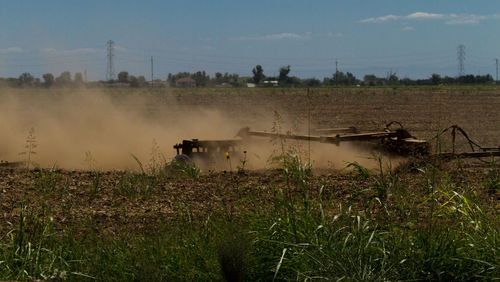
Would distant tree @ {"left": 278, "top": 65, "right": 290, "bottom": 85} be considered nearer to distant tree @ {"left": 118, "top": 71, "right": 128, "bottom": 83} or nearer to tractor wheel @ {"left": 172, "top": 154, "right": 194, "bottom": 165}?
distant tree @ {"left": 118, "top": 71, "right": 128, "bottom": 83}

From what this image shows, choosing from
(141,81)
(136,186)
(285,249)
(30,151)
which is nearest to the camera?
(285,249)

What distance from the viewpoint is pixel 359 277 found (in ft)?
13.7

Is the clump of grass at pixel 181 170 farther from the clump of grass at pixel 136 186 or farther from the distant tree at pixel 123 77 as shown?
the distant tree at pixel 123 77

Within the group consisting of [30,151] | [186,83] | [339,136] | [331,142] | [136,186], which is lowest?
[136,186]

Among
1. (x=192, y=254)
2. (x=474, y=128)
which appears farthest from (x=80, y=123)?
(x=192, y=254)

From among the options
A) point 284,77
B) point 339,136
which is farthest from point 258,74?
point 339,136

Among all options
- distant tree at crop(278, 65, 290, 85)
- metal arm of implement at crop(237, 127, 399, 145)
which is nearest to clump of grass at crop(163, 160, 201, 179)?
metal arm of implement at crop(237, 127, 399, 145)

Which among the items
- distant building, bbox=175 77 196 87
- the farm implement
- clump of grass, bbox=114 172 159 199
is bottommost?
clump of grass, bbox=114 172 159 199

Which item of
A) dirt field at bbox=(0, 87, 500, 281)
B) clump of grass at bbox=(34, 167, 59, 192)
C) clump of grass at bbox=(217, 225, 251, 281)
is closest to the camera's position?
clump of grass at bbox=(217, 225, 251, 281)

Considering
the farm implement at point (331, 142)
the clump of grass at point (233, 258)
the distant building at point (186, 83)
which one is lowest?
the clump of grass at point (233, 258)

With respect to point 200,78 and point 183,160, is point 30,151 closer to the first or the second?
point 183,160

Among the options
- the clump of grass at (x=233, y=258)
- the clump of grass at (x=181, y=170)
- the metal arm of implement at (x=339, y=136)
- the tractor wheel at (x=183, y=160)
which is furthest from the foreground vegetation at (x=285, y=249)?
the metal arm of implement at (x=339, y=136)

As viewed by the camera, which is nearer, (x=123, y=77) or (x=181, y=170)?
(x=181, y=170)

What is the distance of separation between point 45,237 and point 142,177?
404cm
